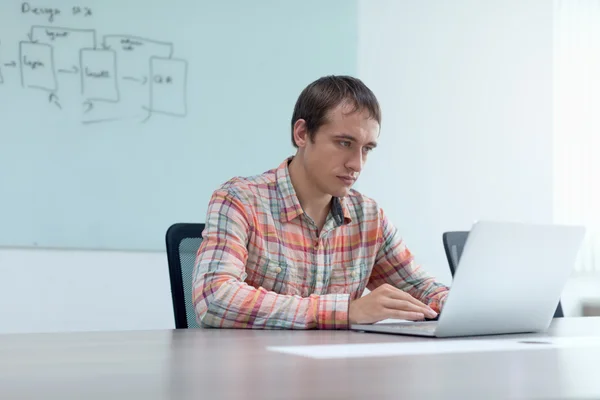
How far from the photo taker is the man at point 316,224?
177 cm

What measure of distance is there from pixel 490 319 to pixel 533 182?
2504 mm

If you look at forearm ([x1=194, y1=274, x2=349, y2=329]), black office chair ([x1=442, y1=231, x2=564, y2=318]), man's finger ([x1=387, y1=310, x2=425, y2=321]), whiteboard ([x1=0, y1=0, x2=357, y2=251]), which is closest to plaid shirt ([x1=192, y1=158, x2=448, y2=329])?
forearm ([x1=194, y1=274, x2=349, y2=329])

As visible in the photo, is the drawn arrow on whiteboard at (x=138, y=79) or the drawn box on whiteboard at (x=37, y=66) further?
the drawn arrow on whiteboard at (x=138, y=79)

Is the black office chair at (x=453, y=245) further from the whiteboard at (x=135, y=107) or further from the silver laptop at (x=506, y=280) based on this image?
the whiteboard at (x=135, y=107)

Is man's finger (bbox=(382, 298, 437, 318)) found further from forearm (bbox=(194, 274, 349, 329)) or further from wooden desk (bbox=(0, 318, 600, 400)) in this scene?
wooden desk (bbox=(0, 318, 600, 400))

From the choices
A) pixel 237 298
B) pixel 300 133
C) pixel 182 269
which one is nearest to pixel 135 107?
pixel 300 133

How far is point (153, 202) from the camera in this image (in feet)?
9.49

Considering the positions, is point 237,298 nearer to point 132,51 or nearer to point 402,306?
point 402,306

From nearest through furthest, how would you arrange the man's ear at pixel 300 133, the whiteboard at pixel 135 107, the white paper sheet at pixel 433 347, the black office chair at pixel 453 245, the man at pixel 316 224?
1. the white paper sheet at pixel 433 347
2. the man at pixel 316 224
3. the man's ear at pixel 300 133
4. the black office chair at pixel 453 245
5. the whiteboard at pixel 135 107

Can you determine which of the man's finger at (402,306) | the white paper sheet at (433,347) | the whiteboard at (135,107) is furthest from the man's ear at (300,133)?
the whiteboard at (135,107)

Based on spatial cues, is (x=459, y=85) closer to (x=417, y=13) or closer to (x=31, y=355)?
(x=417, y=13)

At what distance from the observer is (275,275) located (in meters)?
1.85

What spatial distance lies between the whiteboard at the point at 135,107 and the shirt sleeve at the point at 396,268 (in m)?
1.08

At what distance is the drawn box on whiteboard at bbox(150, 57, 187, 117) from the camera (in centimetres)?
290
